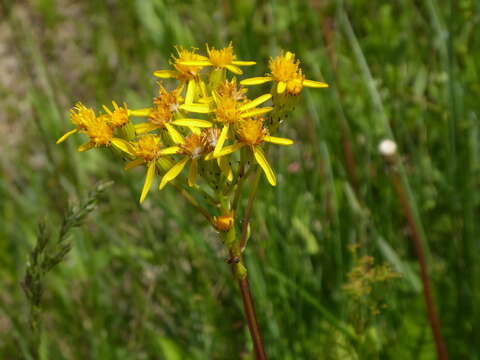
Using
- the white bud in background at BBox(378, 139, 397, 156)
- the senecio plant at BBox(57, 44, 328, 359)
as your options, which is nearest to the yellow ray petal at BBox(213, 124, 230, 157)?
the senecio plant at BBox(57, 44, 328, 359)

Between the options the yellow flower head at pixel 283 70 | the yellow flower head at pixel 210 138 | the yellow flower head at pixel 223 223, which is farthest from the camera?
the yellow flower head at pixel 283 70

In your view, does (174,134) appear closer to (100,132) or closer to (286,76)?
(100,132)

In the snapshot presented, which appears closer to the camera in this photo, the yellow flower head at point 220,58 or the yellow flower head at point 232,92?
the yellow flower head at point 232,92

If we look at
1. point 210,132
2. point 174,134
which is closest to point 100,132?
point 174,134

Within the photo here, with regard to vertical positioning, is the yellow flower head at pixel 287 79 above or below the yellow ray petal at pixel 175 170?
above

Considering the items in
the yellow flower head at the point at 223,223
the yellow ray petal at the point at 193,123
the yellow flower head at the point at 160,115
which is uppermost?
the yellow flower head at the point at 160,115

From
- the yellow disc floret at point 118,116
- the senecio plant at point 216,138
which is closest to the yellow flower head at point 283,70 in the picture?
the senecio plant at point 216,138

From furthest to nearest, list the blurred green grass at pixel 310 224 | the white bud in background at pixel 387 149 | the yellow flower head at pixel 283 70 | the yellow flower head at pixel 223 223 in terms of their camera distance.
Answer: the blurred green grass at pixel 310 224, the white bud in background at pixel 387 149, the yellow flower head at pixel 283 70, the yellow flower head at pixel 223 223

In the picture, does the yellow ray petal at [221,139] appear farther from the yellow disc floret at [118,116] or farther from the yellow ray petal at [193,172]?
the yellow disc floret at [118,116]
